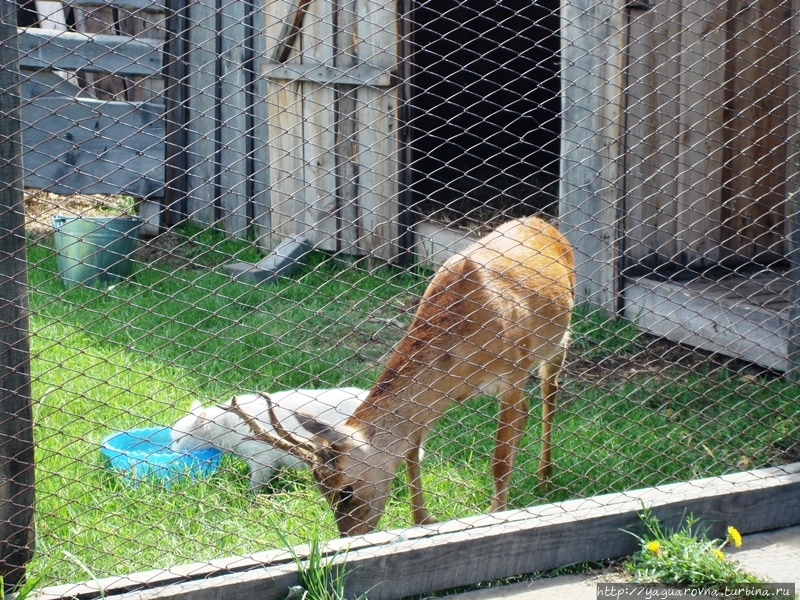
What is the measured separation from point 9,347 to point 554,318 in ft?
8.49

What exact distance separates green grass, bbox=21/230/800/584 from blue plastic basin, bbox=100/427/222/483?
74 millimetres

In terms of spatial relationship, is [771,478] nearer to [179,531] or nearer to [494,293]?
[494,293]

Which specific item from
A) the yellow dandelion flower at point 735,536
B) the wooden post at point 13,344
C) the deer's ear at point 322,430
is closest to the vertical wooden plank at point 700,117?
the yellow dandelion flower at point 735,536

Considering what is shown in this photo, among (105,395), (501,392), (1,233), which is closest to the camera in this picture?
(1,233)

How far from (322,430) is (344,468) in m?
0.18

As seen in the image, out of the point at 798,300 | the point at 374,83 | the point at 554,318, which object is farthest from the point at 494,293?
the point at 374,83

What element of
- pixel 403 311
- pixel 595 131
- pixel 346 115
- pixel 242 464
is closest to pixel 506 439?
pixel 242 464

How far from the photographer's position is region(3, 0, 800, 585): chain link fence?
3.67 meters

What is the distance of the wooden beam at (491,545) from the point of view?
303cm

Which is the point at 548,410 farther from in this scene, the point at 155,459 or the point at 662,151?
the point at 662,151

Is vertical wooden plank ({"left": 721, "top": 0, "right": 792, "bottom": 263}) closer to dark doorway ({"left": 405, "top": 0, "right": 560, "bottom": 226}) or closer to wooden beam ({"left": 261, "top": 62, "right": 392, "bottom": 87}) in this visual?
dark doorway ({"left": 405, "top": 0, "right": 560, "bottom": 226})

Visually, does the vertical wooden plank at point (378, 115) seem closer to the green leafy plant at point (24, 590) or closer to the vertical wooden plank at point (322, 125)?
the vertical wooden plank at point (322, 125)

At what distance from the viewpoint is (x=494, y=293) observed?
4258mm

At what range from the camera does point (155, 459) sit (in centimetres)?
439
